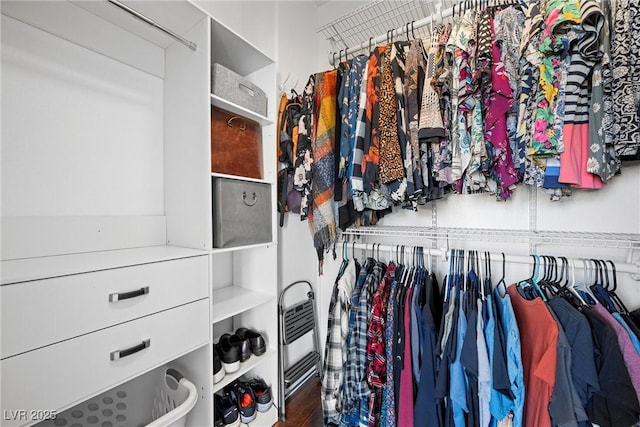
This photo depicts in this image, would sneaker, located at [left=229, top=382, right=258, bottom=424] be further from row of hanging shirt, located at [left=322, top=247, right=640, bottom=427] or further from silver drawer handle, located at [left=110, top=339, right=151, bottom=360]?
silver drawer handle, located at [left=110, top=339, right=151, bottom=360]

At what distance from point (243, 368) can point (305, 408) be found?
0.56 metres

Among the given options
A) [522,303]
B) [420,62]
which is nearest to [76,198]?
[420,62]

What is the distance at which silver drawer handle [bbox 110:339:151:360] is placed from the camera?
0.80 m

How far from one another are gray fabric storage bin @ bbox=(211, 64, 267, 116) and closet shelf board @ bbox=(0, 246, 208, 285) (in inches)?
28.9

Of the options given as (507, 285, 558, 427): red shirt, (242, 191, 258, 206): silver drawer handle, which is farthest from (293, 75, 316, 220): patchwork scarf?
(507, 285, 558, 427): red shirt

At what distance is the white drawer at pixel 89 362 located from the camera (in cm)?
64

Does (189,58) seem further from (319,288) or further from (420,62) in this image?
(319,288)

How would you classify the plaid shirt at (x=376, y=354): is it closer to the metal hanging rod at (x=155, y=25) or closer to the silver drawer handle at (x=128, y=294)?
the silver drawer handle at (x=128, y=294)

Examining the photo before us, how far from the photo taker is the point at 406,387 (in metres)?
1.14

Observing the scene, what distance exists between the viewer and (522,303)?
1032 millimetres

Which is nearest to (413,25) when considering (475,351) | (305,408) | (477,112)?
(477,112)

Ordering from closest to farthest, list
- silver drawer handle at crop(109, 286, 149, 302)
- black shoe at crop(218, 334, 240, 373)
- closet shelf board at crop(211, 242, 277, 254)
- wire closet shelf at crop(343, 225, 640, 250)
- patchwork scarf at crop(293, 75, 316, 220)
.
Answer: silver drawer handle at crop(109, 286, 149, 302)
wire closet shelf at crop(343, 225, 640, 250)
closet shelf board at crop(211, 242, 277, 254)
black shoe at crop(218, 334, 240, 373)
patchwork scarf at crop(293, 75, 316, 220)

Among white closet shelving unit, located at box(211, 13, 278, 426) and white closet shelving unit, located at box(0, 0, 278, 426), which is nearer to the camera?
white closet shelving unit, located at box(0, 0, 278, 426)

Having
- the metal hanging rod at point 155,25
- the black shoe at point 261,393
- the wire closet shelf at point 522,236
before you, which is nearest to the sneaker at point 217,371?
the black shoe at point 261,393
